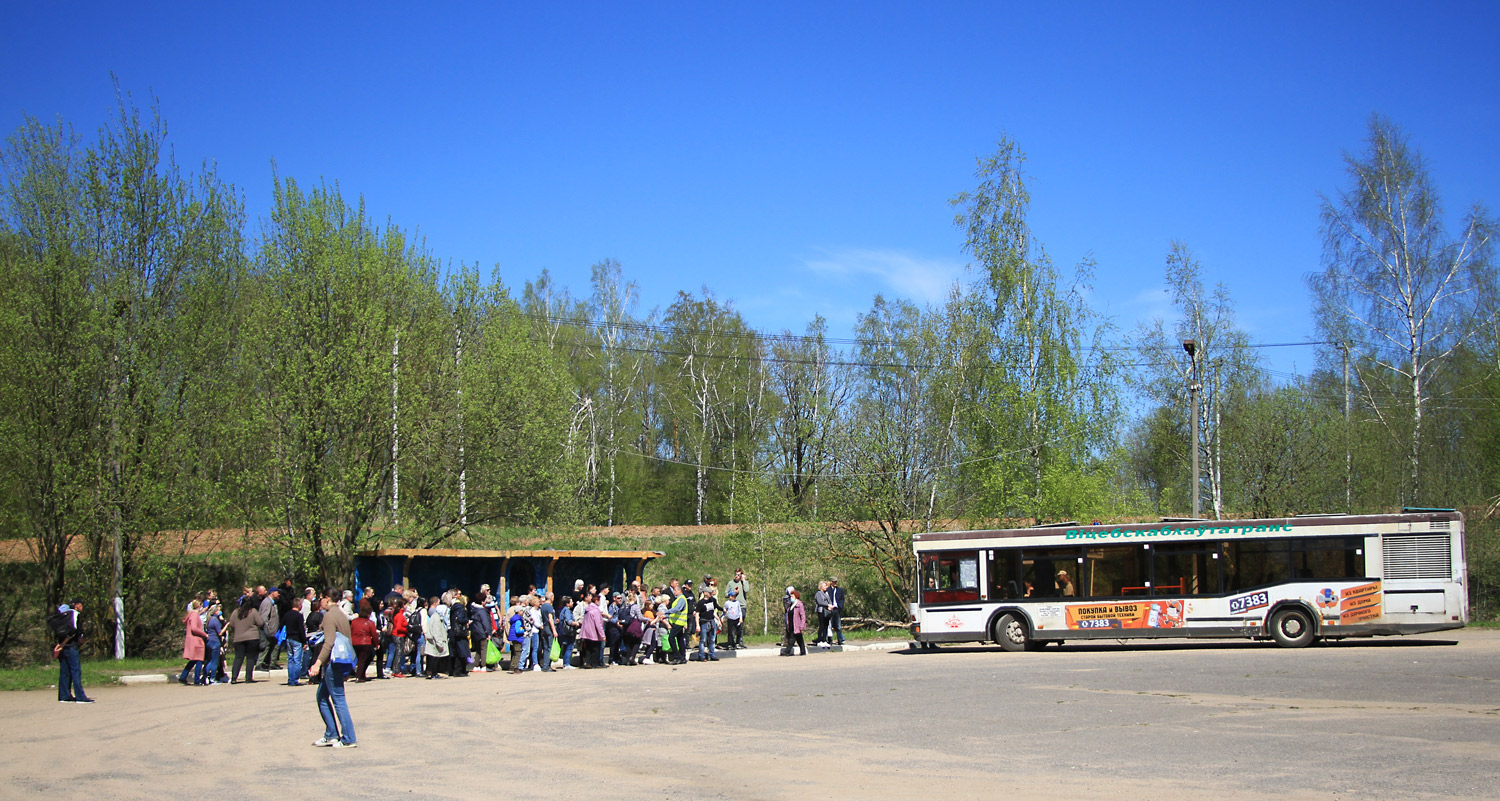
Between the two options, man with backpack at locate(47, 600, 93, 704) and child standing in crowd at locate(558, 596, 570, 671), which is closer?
man with backpack at locate(47, 600, 93, 704)

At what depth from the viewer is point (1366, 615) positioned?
2252 centimetres

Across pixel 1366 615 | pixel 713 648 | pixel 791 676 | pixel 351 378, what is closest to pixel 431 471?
pixel 351 378

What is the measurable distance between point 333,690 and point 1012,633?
54.3ft

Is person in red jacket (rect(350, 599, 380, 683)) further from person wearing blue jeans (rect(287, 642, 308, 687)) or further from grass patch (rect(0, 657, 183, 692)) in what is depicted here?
grass patch (rect(0, 657, 183, 692))

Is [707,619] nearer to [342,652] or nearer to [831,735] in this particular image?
[831,735]

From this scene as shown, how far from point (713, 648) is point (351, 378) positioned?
1072 centimetres

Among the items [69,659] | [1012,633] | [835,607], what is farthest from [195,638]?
[1012,633]

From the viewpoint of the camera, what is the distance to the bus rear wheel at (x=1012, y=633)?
24.1m

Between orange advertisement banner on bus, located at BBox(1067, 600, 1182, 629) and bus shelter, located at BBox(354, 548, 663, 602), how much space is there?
9917 millimetres

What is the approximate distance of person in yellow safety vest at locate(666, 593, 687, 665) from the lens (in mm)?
24078

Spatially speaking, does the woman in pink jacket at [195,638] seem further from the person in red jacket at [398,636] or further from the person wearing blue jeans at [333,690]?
the person wearing blue jeans at [333,690]

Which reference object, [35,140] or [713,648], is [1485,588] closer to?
[713,648]

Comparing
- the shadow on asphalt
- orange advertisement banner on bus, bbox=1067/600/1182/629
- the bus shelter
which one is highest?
the bus shelter

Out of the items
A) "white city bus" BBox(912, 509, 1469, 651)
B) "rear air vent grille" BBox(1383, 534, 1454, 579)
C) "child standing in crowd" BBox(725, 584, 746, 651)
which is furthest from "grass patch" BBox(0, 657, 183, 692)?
"rear air vent grille" BBox(1383, 534, 1454, 579)
